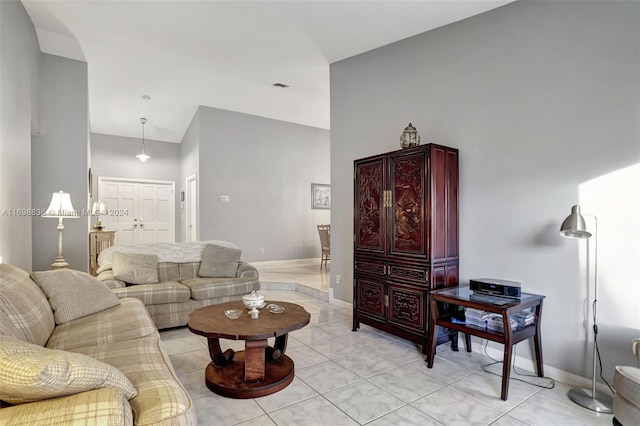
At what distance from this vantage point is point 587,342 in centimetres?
249

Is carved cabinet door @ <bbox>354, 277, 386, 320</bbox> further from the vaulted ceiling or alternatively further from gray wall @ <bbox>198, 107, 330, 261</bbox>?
gray wall @ <bbox>198, 107, 330, 261</bbox>

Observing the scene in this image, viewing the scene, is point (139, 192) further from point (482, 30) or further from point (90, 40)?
point (482, 30)

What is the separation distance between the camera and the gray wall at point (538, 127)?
7.82 feet

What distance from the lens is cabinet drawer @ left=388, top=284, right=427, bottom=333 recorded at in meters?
3.00

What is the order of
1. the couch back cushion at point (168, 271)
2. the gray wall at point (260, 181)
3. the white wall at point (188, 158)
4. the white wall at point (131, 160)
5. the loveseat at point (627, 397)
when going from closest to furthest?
the loveseat at point (627, 397)
the couch back cushion at point (168, 271)
the gray wall at point (260, 181)
the white wall at point (188, 158)
the white wall at point (131, 160)

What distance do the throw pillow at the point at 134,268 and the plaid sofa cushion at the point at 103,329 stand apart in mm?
944

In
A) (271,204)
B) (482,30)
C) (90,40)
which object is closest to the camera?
(482,30)

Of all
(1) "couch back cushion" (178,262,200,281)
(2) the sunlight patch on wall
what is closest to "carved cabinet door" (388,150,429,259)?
(2) the sunlight patch on wall

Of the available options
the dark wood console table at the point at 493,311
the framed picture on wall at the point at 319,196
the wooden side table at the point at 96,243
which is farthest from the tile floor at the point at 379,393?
the framed picture on wall at the point at 319,196

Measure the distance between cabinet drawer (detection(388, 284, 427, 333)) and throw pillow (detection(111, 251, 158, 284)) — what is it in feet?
8.19

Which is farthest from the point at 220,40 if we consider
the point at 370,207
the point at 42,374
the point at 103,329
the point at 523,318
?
the point at 523,318

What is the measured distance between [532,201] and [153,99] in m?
6.14

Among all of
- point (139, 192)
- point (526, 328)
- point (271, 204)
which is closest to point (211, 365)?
point (526, 328)

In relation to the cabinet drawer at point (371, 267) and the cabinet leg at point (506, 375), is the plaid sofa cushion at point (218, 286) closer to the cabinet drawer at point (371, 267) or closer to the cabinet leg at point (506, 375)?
the cabinet drawer at point (371, 267)
